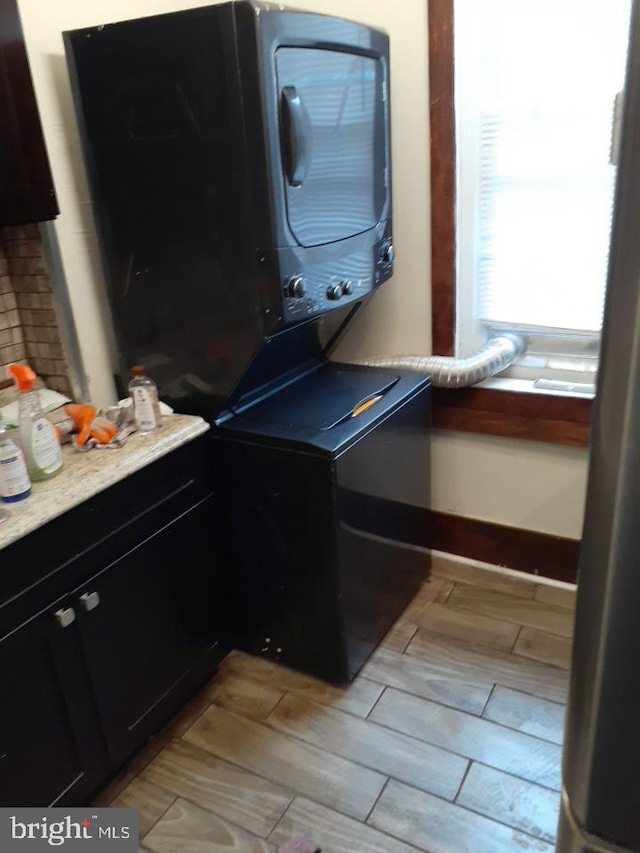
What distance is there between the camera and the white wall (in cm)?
179

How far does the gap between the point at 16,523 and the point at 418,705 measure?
1204mm

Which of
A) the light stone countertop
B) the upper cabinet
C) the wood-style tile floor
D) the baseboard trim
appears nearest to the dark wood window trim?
the baseboard trim

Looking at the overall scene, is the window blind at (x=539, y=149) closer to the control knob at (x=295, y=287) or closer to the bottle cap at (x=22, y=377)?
the control knob at (x=295, y=287)

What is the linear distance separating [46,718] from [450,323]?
1597 millimetres

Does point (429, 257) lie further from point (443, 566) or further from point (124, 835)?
point (124, 835)

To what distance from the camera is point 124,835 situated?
5.00 ft

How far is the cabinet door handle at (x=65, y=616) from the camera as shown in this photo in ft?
4.74

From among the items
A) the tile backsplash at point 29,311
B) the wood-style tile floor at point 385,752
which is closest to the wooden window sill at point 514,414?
the wood-style tile floor at point 385,752

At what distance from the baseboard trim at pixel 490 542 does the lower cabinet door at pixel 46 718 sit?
39.1 inches

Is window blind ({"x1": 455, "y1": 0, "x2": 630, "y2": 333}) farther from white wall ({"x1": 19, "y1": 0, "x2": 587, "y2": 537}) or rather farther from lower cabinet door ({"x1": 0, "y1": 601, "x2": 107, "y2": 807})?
lower cabinet door ({"x1": 0, "y1": 601, "x2": 107, "y2": 807})

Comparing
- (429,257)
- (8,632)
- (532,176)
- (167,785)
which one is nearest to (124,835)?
(167,785)

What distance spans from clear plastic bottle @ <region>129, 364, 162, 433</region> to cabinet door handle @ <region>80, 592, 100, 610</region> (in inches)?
16.9

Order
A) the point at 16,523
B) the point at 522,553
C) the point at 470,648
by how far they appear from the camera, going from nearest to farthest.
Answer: the point at 16,523, the point at 470,648, the point at 522,553

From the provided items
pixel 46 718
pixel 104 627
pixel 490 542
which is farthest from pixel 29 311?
pixel 490 542
